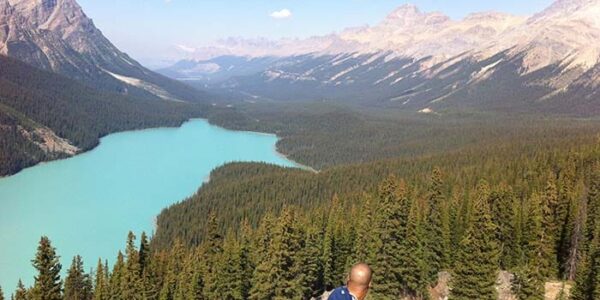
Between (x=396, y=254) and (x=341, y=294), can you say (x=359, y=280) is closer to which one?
(x=341, y=294)

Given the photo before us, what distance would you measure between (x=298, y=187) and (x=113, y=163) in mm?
88647

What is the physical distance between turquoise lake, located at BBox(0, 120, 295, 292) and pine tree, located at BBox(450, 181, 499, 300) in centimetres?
6649

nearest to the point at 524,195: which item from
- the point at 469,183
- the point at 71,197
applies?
the point at 469,183

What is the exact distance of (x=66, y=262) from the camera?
3433 inches

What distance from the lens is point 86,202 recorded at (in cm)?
12750

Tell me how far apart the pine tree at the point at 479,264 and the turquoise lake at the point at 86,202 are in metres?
66.5

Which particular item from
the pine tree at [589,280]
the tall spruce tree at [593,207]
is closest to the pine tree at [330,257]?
the pine tree at [589,280]

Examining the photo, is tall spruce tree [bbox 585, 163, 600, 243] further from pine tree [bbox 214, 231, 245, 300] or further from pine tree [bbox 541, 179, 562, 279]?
pine tree [bbox 214, 231, 245, 300]

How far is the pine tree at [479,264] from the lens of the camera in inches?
1529

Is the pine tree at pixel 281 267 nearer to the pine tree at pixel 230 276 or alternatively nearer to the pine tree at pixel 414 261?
the pine tree at pixel 230 276

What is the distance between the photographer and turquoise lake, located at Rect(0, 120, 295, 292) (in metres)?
93.0

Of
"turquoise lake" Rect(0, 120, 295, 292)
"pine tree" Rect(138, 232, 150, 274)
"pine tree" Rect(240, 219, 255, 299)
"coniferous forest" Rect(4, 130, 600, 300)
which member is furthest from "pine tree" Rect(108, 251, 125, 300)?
"turquoise lake" Rect(0, 120, 295, 292)

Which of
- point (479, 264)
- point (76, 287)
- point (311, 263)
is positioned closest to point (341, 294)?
point (479, 264)

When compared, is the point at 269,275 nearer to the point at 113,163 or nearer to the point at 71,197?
the point at 71,197
